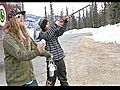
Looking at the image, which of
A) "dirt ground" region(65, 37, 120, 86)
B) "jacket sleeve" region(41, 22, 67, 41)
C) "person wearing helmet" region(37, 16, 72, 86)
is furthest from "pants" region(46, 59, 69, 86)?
"dirt ground" region(65, 37, 120, 86)

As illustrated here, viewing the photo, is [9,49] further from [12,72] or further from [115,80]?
[115,80]

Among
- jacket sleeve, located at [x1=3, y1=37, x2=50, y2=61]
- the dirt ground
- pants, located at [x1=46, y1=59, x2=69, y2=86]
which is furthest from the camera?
the dirt ground

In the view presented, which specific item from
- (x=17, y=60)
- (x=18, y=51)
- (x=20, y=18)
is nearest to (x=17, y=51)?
(x=18, y=51)

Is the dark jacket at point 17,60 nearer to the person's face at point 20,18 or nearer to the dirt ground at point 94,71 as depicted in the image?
the person's face at point 20,18

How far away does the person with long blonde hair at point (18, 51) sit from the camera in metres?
2.71

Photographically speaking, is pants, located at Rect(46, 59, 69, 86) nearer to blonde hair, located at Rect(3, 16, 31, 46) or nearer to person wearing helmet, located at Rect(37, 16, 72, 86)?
person wearing helmet, located at Rect(37, 16, 72, 86)

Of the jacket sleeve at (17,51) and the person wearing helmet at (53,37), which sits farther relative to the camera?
the person wearing helmet at (53,37)

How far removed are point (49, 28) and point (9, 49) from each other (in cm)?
202

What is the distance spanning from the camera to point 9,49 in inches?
108

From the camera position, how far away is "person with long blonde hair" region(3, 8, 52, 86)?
271 centimetres

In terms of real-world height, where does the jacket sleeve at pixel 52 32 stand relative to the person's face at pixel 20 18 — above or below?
below

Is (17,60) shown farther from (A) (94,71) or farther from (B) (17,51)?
(A) (94,71)

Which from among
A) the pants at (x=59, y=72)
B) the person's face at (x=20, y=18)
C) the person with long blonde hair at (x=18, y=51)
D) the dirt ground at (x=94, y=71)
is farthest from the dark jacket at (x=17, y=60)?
the dirt ground at (x=94, y=71)
